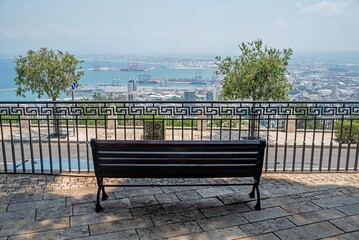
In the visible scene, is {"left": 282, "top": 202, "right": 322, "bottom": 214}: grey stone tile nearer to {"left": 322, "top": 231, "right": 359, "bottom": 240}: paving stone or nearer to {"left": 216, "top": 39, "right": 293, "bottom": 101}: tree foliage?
{"left": 322, "top": 231, "right": 359, "bottom": 240}: paving stone

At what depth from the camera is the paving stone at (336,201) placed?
143 inches

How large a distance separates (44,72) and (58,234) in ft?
51.1

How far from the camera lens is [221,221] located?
324 centimetres

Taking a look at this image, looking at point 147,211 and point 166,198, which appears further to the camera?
point 166,198

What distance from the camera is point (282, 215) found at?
337cm

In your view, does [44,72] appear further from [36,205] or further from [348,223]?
[348,223]

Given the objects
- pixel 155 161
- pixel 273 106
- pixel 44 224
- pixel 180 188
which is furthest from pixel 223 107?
pixel 44 224

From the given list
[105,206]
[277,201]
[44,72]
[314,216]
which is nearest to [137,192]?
[105,206]

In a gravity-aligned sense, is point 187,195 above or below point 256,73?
below

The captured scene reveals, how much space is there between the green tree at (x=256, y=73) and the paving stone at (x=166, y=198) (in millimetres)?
11917

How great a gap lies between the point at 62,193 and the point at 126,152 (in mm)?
1296

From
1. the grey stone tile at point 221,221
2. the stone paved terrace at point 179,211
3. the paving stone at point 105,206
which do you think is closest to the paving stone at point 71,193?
the stone paved terrace at point 179,211

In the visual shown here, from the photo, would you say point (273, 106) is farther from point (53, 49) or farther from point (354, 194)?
point (53, 49)

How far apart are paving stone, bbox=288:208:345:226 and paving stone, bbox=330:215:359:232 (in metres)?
0.08
